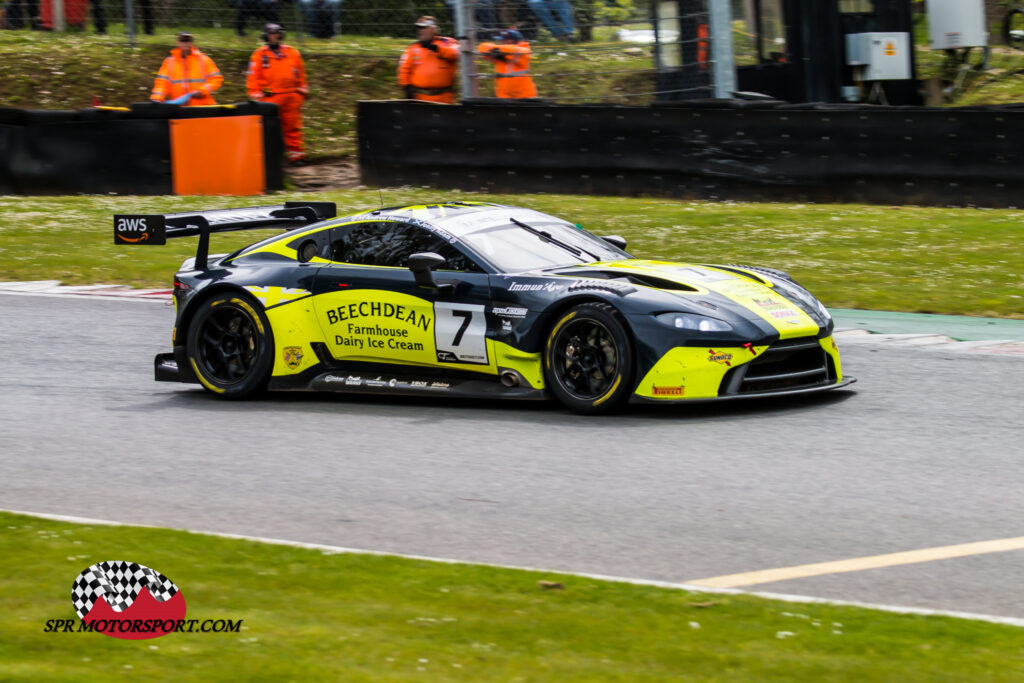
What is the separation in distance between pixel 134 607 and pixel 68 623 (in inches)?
8.6

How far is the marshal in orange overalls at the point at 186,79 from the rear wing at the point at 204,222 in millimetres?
9615

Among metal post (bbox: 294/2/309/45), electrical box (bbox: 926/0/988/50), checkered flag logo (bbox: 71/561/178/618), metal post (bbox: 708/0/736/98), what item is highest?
metal post (bbox: 294/2/309/45)

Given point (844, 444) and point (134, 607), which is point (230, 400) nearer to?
point (844, 444)

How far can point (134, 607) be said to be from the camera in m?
4.53

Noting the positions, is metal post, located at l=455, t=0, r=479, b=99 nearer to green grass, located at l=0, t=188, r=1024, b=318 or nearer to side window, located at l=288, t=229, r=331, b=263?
green grass, located at l=0, t=188, r=1024, b=318

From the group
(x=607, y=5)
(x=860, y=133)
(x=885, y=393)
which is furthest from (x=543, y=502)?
(x=607, y=5)

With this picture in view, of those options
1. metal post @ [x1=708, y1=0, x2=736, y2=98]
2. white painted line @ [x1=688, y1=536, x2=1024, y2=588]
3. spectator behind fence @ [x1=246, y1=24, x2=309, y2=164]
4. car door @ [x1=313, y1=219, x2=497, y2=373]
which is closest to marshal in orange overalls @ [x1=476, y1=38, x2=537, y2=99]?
metal post @ [x1=708, y1=0, x2=736, y2=98]

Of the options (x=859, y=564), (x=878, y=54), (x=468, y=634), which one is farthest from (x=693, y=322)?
(x=878, y=54)

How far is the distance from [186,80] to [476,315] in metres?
12.0

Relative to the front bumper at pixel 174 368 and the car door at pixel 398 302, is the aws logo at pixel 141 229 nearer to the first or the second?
the front bumper at pixel 174 368

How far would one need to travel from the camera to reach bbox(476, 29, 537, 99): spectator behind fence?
18.1 meters

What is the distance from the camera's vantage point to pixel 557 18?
17.5m

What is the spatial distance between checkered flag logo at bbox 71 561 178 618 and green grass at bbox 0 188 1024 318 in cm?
Answer: 795

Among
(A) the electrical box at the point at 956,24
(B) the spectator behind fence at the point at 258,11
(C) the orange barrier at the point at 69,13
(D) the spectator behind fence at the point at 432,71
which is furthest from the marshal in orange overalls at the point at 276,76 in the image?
(A) the electrical box at the point at 956,24
